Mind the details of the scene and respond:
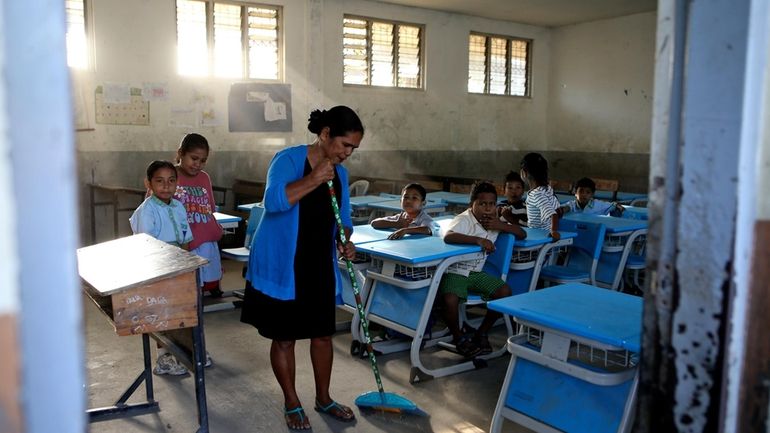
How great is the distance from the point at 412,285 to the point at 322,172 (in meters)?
1.08

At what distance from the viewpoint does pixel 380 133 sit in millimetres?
9156

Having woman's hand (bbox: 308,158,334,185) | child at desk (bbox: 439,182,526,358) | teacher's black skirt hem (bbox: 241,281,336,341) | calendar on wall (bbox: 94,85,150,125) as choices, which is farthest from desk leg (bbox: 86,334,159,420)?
calendar on wall (bbox: 94,85,150,125)

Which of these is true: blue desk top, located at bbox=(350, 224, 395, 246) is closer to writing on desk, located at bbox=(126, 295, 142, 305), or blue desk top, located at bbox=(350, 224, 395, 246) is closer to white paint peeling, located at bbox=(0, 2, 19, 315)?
writing on desk, located at bbox=(126, 295, 142, 305)

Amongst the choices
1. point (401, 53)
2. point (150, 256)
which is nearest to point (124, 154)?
point (401, 53)

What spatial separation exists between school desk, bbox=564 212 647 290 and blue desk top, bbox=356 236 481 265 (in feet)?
3.97

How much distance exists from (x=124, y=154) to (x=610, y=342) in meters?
6.53

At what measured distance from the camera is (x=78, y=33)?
268 inches

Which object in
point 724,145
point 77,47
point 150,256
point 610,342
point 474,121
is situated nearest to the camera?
point 724,145

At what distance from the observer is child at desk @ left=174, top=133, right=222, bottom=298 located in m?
3.77

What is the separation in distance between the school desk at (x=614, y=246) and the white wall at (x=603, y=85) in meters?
5.70

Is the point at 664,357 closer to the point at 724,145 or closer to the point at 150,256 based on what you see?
the point at 724,145

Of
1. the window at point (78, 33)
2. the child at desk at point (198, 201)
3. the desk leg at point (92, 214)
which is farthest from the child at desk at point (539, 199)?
the window at point (78, 33)

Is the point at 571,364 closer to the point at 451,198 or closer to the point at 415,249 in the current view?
the point at 415,249

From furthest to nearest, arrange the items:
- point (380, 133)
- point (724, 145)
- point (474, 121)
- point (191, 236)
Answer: point (474, 121) < point (380, 133) < point (191, 236) < point (724, 145)
